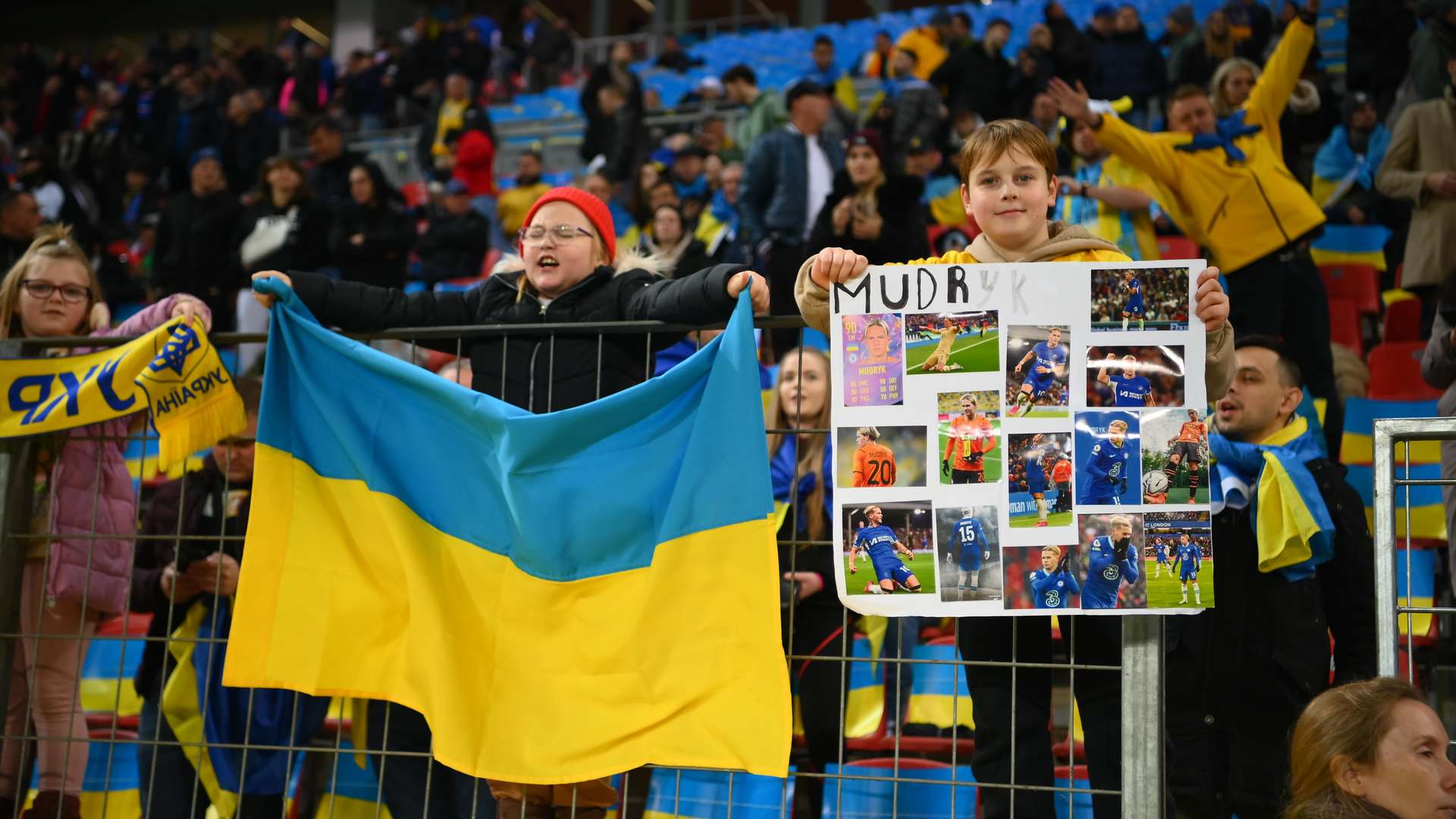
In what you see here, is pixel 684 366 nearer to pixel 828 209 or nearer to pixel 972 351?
pixel 972 351

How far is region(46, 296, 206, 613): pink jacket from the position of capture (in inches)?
173

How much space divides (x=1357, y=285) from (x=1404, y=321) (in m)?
0.99

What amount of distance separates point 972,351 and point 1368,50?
7.95 m

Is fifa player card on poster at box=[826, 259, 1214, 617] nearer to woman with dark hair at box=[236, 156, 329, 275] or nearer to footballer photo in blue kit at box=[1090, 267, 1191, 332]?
footballer photo in blue kit at box=[1090, 267, 1191, 332]

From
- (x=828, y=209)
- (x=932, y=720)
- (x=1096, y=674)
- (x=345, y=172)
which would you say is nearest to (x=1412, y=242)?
(x=828, y=209)

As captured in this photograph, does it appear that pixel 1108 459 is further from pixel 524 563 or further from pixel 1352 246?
pixel 1352 246

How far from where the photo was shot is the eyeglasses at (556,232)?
4.18m

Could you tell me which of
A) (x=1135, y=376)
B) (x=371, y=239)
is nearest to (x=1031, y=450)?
(x=1135, y=376)

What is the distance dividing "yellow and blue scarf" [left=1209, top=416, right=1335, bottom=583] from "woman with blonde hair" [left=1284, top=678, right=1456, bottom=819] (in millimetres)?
1089

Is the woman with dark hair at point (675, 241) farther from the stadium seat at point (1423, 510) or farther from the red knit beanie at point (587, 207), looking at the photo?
the red knit beanie at point (587, 207)

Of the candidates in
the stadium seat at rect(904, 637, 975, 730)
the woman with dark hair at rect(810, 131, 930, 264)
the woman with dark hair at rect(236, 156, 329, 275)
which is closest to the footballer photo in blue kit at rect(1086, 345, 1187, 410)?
the stadium seat at rect(904, 637, 975, 730)

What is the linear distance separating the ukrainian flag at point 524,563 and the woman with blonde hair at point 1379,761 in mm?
1111

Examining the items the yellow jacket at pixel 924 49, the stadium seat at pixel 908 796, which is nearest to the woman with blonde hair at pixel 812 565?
the stadium seat at pixel 908 796

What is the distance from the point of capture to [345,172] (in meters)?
11.7
